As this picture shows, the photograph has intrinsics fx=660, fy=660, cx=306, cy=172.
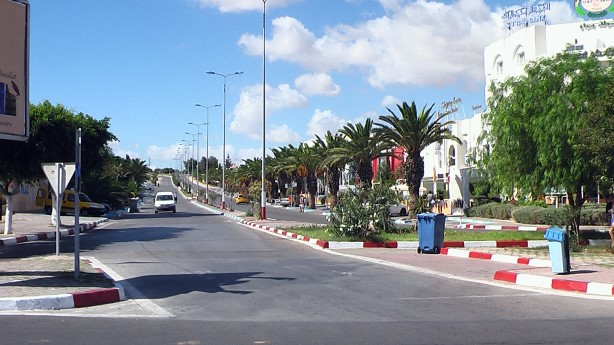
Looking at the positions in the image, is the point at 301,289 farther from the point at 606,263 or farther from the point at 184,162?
the point at 184,162

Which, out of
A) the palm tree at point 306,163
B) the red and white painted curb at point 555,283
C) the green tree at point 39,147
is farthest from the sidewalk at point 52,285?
the palm tree at point 306,163

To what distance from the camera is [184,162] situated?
17912cm

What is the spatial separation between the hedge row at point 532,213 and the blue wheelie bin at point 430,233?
8114mm

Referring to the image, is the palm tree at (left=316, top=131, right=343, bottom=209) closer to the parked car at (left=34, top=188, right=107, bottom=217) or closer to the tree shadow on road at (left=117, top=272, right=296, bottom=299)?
the parked car at (left=34, top=188, right=107, bottom=217)

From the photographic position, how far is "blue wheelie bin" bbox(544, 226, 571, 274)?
13.2 m

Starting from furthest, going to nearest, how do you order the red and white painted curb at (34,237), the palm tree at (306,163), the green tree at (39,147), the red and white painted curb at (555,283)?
1. the palm tree at (306,163)
2. the green tree at (39,147)
3. the red and white painted curb at (34,237)
4. the red and white painted curb at (555,283)

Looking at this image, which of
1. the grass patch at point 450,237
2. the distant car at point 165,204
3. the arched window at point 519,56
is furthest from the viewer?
the arched window at point 519,56

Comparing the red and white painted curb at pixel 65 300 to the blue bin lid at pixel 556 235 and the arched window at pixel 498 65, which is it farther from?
the arched window at pixel 498 65

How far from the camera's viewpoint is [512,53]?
198ft

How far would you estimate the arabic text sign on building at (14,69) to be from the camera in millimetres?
12219

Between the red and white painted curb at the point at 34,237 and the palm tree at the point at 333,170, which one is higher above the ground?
the palm tree at the point at 333,170

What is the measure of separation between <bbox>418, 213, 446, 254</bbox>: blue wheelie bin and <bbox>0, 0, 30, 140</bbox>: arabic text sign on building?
1159 cm

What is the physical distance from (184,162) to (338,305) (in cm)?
17220

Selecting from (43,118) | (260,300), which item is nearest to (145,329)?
(260,300)
